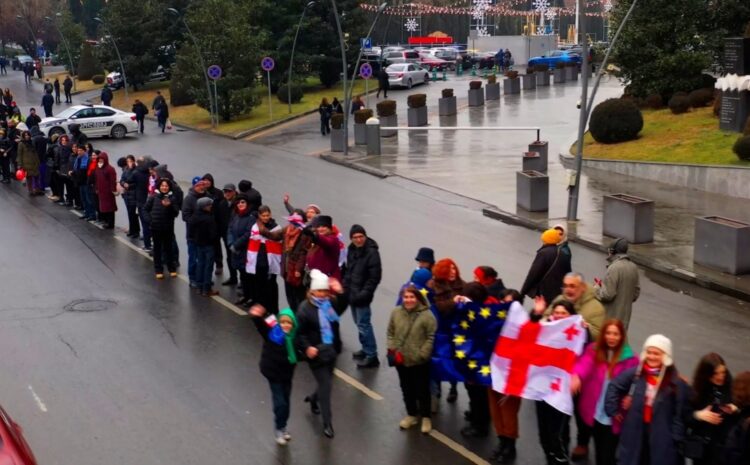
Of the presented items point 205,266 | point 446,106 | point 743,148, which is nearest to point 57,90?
point 446,106

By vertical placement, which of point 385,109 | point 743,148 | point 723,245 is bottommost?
point 723,245

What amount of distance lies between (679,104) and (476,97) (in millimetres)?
14875

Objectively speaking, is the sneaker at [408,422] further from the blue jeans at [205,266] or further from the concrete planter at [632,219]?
the concrete planter at [632,219]

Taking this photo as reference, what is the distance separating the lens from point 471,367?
8.58 m

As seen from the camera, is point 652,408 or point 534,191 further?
point 534,191

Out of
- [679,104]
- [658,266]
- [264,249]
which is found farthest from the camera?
[679,104]

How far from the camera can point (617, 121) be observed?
28016 millimetres

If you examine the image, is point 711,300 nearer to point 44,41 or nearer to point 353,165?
point 353,165

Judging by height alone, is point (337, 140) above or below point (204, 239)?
below

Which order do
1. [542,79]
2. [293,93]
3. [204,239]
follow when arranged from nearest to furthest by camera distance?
1. [204,239]
2. [293,93]
3. [542,79]

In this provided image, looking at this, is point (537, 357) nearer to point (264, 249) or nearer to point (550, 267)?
point (550, 267)

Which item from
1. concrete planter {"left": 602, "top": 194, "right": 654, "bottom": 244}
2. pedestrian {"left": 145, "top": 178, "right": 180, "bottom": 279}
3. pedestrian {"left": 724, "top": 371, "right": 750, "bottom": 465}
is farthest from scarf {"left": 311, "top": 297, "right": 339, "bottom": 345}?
concrete planter {"left": 602, "top": 194, "right": 654, "bottom": 244}

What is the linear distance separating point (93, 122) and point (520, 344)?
102 ft

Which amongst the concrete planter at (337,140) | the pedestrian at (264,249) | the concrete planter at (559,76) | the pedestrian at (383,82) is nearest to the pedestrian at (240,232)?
the pedestrian at (264,249)
